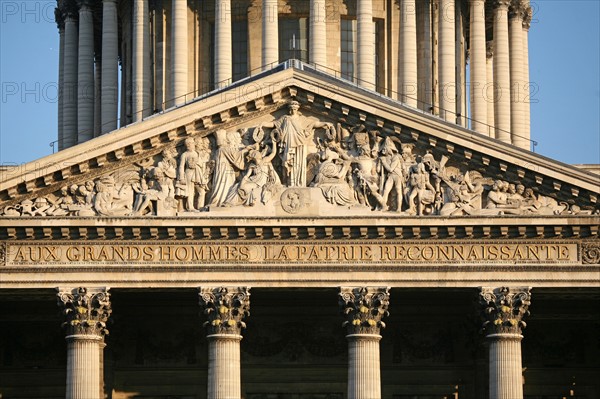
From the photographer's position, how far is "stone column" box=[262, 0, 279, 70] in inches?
2958

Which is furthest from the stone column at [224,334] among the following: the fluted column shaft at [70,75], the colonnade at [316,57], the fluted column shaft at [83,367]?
the fluted column shaft at [70,75]

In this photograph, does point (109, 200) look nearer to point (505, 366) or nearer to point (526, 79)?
point (505, 366)

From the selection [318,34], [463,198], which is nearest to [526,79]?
[318,34]

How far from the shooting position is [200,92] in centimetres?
7738

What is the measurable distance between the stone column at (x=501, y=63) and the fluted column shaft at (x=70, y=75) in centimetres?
1539

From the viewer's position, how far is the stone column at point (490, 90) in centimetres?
8062

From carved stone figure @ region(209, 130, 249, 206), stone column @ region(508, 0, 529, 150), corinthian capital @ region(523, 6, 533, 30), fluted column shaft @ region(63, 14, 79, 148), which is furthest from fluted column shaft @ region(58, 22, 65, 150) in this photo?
carved stone figure @ region(209, 130, 249, 206)

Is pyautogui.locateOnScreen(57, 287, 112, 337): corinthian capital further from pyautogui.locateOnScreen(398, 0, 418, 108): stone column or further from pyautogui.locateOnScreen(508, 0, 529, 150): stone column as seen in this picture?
pyautogui.locateOnScreen(508, 0, 529, 150): stone column

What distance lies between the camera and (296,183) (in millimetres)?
57656

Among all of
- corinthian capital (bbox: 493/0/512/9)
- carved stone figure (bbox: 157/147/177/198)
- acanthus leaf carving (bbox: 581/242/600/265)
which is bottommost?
acanthus leaf carving (bbox: 581/242/600/265)

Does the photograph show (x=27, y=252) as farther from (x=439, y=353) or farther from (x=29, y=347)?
(x=439, y=353)

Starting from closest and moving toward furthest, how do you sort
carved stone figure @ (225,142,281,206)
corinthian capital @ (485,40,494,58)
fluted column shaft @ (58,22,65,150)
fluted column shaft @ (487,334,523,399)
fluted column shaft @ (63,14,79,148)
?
1. fluted column shaft @ (487,334,523,399)
2. carved stone figure @ (225,142,281,206)
3. fluted column shaft @ (63,14,79,148)
4. fluted column shaft @ (58,22,65,150)
5. corinthian capital @ (485,40,494,58)

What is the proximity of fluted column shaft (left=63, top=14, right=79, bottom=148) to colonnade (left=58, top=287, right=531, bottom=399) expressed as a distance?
2723 cm

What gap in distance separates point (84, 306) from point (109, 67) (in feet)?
82.2
